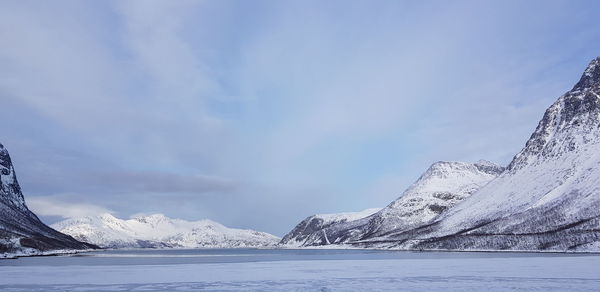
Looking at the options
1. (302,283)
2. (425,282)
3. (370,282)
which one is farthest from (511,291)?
(302,283)

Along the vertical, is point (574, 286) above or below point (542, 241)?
below

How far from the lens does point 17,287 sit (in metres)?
54.5

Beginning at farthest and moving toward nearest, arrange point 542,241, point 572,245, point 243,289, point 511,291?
point 542,241 → point 572,245 → point 243,289 → point 511,291

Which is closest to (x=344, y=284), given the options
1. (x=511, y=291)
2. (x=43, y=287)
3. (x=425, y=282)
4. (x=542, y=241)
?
(x=425, y=282)

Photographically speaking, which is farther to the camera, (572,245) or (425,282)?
(572,245)

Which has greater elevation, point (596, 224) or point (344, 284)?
point (596, 224)

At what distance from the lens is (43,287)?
55125 mm

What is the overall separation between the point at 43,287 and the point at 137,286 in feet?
31.1

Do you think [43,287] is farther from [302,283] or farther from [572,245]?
[572,245]

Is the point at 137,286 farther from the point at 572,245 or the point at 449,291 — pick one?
the point at 572,245

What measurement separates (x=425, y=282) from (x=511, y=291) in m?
12.4

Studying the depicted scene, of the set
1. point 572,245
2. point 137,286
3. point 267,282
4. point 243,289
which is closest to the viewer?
point 243,289

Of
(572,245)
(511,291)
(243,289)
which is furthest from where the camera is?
(572,245)

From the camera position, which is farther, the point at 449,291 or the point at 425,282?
the point at 425,282
